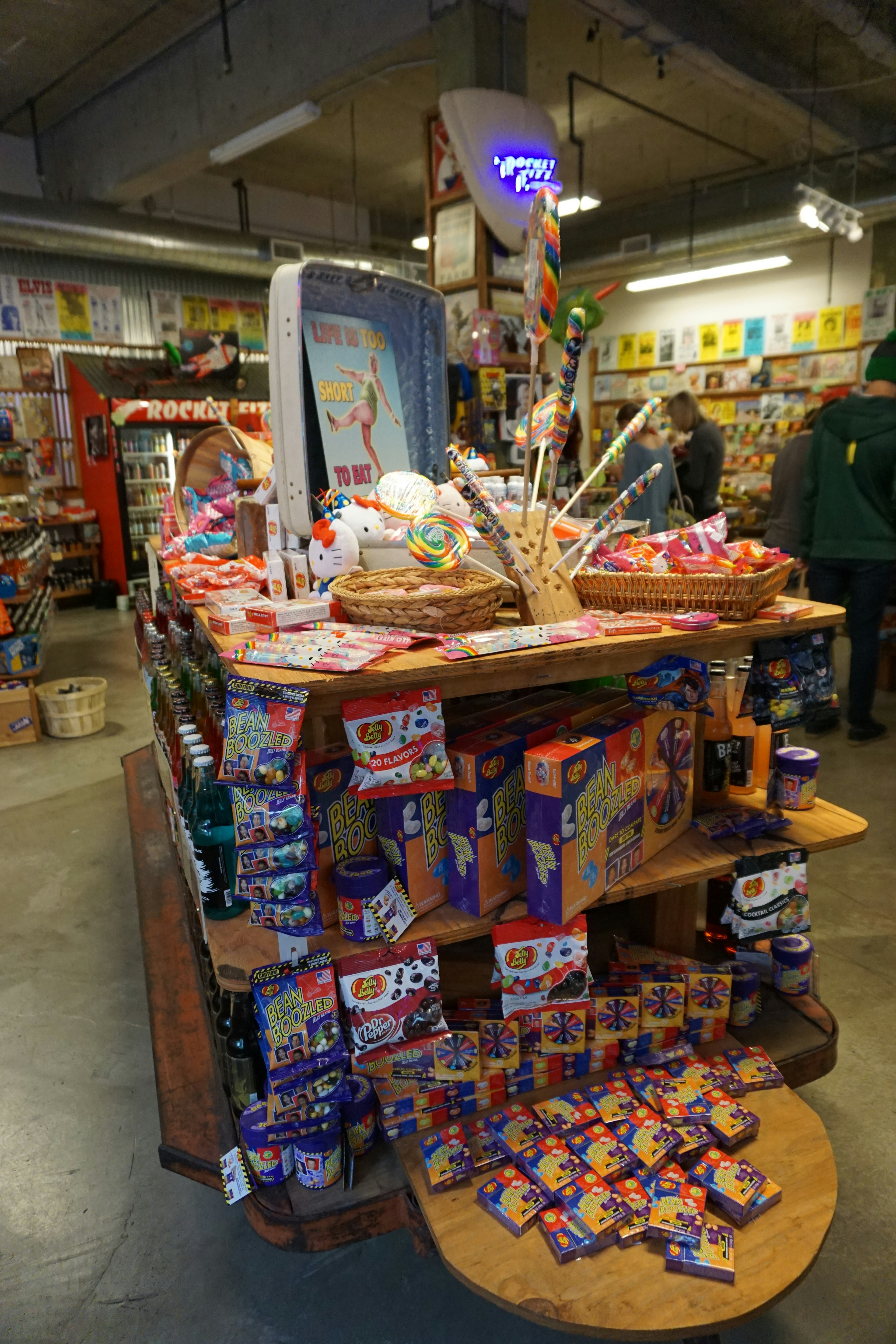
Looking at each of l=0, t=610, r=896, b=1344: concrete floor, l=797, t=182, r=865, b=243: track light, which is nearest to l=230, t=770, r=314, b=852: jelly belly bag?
l=0, t=610, r=896, b=1344: concrete floor

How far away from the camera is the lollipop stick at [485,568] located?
1.71 m

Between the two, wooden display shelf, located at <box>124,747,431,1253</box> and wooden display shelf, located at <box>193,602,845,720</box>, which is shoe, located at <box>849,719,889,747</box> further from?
wooden display shelf, located at <box>124,747,431,1253</box>

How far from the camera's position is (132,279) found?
33.5 ft

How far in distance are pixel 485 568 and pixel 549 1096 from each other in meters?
1.06

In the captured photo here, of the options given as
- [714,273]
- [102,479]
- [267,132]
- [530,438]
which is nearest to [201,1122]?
[530,438]

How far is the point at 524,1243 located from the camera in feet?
4.56

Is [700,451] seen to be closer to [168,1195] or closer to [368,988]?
[368,988]

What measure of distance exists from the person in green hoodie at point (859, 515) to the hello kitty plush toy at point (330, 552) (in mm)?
3211

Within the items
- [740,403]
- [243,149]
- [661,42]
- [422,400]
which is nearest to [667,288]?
[740,403]

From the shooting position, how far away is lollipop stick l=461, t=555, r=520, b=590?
1.71 meters

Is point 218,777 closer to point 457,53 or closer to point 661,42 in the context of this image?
point 457,53

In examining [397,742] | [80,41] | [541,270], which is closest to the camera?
[397,742]

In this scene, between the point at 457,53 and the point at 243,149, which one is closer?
the point at 457,53

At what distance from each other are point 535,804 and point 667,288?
455 inches
